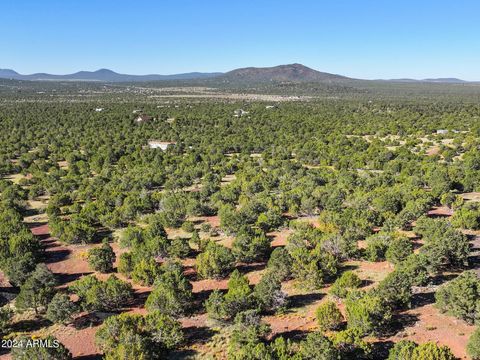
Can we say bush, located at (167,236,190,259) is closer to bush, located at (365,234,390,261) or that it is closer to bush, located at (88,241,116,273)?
bush, located at (88,241,116,273)

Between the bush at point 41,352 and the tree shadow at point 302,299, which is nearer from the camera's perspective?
the bush at point 41,352

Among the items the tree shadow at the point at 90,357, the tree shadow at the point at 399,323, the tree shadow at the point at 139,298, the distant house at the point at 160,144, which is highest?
the distant house at the point at 160,144

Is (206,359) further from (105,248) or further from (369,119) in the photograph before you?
(369,119)

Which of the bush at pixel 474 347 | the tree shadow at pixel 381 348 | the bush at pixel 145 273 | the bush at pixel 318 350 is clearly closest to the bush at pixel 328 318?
the tree shadow at pixel 381 348

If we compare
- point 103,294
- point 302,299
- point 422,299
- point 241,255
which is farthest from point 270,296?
point 103,294

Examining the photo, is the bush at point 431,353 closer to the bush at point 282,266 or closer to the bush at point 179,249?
the bush at point 282,266

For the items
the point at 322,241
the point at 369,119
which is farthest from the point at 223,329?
the point at 369,119

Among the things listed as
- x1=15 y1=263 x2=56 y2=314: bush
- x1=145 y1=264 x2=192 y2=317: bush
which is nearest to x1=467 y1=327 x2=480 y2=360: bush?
x1=145 y1=264 x2=192 y2=317: bush

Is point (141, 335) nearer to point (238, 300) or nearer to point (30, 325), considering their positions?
point (238, 300)
